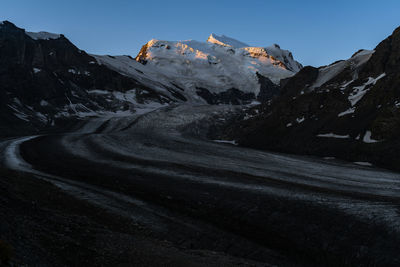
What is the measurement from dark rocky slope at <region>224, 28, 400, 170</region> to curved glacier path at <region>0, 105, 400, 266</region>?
177 inches

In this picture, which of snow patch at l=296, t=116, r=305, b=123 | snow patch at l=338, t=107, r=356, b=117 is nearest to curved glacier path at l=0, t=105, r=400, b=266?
snow patch at l=338, t=107, r=356, b=117

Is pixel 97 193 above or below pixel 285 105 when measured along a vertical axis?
below

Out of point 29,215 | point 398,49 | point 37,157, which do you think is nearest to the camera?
point 29,215

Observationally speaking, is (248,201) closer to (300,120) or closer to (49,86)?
(300,120)

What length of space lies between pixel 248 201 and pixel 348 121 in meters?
22.0

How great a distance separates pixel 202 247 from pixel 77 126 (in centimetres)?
5548

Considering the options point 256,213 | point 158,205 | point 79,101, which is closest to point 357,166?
point 256,213

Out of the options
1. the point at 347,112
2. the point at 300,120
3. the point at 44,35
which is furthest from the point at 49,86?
the point at 44,35

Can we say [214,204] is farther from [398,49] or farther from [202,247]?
[398,49]

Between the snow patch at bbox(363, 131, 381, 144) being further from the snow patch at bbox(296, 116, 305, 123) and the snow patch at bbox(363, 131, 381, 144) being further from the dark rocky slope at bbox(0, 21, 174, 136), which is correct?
the dark rocky slope at bbox(0, 21, 174, 136)

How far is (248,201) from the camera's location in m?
12.8

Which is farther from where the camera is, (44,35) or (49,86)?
(44,35)

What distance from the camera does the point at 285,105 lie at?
4184 centimetres

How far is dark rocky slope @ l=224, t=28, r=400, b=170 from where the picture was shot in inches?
1000
